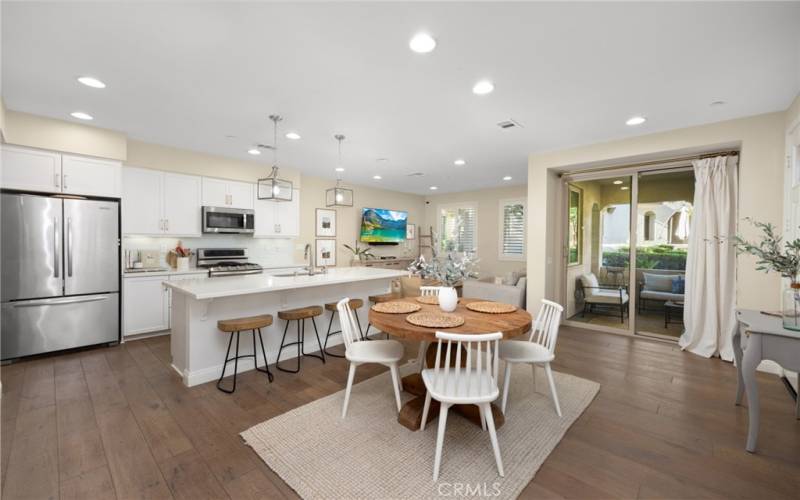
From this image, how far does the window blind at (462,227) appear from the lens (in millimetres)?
8422

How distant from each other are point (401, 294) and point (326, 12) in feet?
13.4

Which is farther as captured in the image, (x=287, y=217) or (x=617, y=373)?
(x=287, y=217)

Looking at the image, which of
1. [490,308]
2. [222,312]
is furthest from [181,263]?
[490,308]

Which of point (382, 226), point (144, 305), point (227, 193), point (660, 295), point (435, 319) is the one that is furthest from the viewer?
point (382, 226)

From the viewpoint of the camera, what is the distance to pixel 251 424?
2.39 metres

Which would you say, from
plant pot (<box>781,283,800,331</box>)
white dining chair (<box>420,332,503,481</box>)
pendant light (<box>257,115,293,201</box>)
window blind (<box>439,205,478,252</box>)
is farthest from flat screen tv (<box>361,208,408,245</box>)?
plant pot (<box>781,283,800,331</box>)

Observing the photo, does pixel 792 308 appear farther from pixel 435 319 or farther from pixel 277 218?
pixel 277 218

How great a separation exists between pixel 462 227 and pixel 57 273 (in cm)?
737

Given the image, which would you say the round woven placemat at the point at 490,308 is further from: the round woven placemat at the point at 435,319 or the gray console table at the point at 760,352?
the gray console table at the point at 760,352

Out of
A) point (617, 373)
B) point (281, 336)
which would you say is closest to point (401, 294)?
point (281, 336)

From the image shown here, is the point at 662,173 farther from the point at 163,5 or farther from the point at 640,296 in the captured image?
the point at 163,5

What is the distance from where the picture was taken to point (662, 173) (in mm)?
4535

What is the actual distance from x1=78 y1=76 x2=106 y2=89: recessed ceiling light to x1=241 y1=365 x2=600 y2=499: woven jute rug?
3.15 metres

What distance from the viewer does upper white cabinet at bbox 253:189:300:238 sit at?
5684 millimetres
